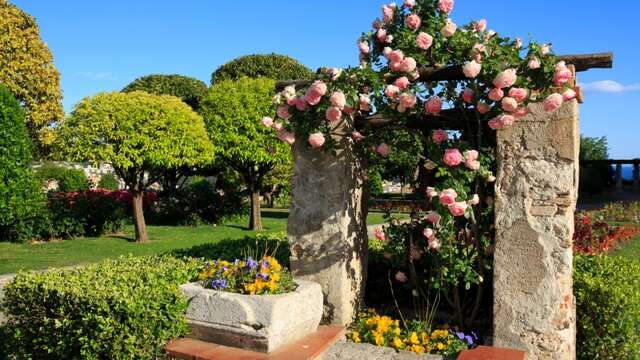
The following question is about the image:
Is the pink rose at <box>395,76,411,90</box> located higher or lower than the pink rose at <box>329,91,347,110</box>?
higher

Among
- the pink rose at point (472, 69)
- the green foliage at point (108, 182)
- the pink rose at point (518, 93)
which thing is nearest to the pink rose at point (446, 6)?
the pink rose at point (472, 69)

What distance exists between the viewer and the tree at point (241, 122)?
13953 millimetres

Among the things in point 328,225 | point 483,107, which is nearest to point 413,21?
point 483,107

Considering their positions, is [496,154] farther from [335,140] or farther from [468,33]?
[335,140]

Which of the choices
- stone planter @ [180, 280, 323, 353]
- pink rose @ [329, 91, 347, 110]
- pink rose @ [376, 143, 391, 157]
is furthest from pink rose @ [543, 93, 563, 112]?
stone planter @ [180, 280, 323, 353]

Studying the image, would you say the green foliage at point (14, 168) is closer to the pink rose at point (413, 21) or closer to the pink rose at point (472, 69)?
the pink rose at point (413, 21)

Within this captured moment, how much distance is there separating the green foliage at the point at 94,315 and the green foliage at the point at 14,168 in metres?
7.65

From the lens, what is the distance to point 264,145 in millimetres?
14125

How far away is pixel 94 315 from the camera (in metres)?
3.75

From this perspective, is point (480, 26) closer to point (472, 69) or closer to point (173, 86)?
point (472, 69)

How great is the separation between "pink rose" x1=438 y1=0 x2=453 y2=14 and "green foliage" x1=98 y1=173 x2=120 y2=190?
22.5 meters

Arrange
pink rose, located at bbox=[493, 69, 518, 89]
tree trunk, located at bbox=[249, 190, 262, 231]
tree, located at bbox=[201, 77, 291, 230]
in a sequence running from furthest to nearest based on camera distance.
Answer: tree trunk, located at bbox=[249, 190, 262, 231], tree, located at bbox=[201, 77, 291, 230], pink rose, located at bbox=[493, 69, 518, 89]

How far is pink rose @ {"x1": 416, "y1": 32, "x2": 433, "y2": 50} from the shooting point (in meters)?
4.00

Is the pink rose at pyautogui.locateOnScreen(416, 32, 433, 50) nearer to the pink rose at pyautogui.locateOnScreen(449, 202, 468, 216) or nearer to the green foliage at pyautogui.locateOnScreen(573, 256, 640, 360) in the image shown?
the pink rose at pyautogui.locateOnScreen(449, 202, 468, 216)
